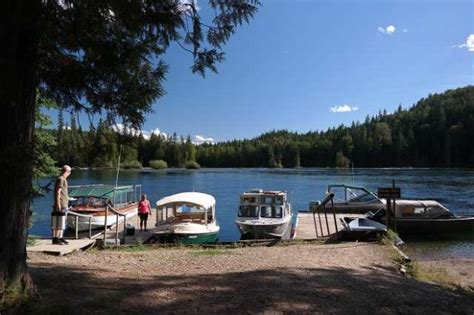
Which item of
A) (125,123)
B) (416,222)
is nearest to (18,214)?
(125,123)

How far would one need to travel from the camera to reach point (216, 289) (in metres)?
6.75

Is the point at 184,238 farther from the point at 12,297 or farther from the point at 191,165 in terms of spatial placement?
the point at 191,165

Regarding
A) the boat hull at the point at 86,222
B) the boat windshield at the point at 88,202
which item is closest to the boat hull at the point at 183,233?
the boat hull at the point at 86,222

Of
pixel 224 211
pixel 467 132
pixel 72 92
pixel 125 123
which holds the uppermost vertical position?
pixel 467 132

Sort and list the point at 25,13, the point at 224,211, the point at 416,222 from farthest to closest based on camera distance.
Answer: the point at 224,211 → the point at 416,222 → the point at 25,13

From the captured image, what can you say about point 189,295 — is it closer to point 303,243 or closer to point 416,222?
point 303,243

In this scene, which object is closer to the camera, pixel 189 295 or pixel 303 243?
pixel 189 295

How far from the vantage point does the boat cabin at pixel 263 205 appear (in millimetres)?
23766

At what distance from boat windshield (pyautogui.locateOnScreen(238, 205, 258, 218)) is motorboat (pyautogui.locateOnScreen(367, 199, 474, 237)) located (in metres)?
6.88

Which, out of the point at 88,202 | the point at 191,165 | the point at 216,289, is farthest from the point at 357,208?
the point at 191,165

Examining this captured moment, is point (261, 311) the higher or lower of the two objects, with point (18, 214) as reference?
lower

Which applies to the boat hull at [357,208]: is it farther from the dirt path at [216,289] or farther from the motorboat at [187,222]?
the dirt path at [216,289]

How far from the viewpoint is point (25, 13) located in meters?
5.05

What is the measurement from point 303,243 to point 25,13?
12.6m
